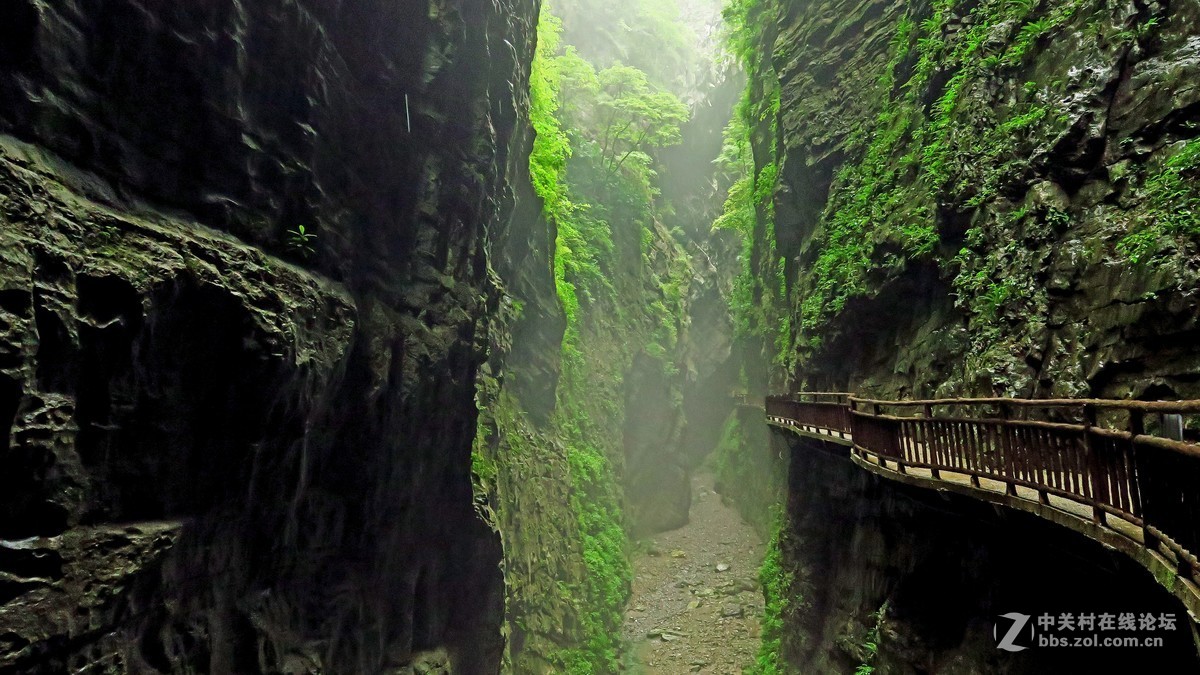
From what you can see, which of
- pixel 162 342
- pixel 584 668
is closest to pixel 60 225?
pixel 162 342

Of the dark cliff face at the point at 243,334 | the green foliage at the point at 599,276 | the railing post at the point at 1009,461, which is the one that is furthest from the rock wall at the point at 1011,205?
the green foliage at the point at 599,276

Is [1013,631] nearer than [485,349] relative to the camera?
Yes

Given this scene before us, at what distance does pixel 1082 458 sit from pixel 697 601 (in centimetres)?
1716

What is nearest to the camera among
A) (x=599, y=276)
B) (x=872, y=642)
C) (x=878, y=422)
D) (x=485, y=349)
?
(x=878, y=422)

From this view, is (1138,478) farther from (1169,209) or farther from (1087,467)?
(1169,209)

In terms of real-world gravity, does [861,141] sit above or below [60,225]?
above

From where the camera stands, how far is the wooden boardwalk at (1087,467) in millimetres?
3732

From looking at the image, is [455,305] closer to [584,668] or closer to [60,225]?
[60,225]

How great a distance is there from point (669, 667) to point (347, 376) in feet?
43.6

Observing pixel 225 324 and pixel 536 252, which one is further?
pixel 536 252

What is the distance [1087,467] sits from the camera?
4.91 metres

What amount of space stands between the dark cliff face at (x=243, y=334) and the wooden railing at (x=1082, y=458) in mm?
8294

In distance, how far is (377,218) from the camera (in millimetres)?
10375

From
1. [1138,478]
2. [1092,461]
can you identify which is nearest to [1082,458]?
[1092,461]
